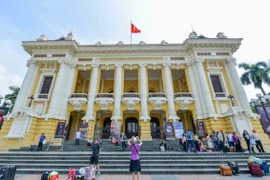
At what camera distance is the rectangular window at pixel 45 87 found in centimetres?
1494

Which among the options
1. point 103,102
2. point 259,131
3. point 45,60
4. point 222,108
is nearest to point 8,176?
point 103,102

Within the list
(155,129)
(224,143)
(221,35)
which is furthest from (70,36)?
(224,143)

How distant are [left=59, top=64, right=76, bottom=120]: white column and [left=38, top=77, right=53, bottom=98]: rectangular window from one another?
2.04 meters

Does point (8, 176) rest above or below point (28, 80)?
below

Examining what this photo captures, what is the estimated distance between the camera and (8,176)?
419 centimetres

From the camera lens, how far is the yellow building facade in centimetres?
1292

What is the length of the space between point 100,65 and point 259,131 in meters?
18.7

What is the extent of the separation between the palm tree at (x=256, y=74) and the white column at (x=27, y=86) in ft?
108

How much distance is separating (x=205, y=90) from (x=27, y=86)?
2040 cm

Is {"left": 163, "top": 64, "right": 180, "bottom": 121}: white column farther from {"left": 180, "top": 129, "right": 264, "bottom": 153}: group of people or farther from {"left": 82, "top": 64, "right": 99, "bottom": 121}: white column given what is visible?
{"left": 82, "top": 64, "right": 99, "bottom": 121}: white column

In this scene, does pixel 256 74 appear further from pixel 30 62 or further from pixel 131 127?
pixel 30 62

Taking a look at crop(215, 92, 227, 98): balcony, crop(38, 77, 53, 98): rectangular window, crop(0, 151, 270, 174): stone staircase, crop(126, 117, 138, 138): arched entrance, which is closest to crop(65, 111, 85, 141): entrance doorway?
crop(38, 77, 53, 98): rectangular window

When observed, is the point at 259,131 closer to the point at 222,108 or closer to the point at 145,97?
the point at 222,108

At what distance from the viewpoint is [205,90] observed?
14.5m
